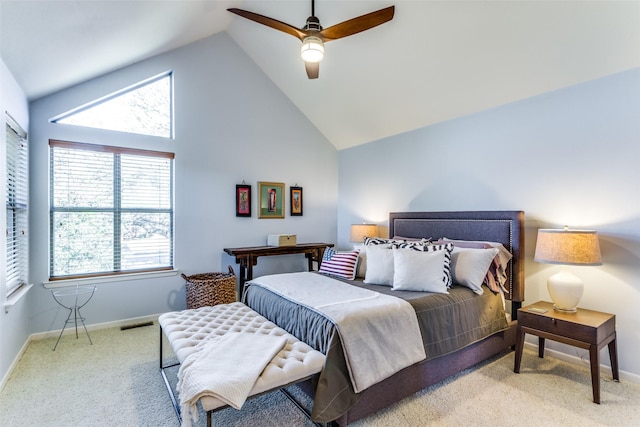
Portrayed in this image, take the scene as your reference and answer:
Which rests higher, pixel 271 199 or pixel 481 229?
pixel 271 199

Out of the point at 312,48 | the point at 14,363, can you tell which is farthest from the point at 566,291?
the point at 14,363

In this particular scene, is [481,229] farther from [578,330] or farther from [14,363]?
[14,363]

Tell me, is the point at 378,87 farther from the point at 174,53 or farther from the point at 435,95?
the point at 174,53

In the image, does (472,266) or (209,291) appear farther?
(209,291)

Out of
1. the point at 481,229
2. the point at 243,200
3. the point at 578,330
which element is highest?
the point at 243,200

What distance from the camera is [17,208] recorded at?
2971 millimetres

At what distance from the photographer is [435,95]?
359 cm

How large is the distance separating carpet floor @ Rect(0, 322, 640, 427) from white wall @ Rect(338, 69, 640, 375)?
1.95 feet

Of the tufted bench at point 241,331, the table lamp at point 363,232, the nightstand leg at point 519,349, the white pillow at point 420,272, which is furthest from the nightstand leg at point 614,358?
the table lamp at point 363,232

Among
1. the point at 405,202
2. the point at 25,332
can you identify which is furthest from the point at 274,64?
the point at 25,332

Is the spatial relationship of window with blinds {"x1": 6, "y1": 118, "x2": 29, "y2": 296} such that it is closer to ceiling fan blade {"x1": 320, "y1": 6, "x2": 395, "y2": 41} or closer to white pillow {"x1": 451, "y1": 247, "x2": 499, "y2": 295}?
ceiling fan blade {"x1": 320, "y1": 6, "x2": 395, "y2": 41}

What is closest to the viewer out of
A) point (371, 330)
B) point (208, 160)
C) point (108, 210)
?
point (371, 330)

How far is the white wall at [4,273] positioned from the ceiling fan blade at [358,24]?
247 cm

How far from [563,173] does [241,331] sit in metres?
3.08
